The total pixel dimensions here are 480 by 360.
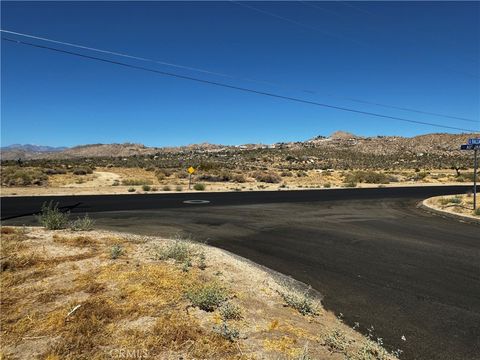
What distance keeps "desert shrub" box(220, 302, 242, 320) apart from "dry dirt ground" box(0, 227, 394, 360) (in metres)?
0.01

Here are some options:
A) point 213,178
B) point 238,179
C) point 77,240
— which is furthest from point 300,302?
point 213,178

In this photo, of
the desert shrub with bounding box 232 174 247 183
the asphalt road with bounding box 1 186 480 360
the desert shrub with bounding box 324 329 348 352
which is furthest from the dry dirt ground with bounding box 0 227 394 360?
the desert shrub with bounding box 232 174 247 183

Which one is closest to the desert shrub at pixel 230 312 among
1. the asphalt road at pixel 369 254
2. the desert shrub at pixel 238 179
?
the asphalt road at pixel 369 254

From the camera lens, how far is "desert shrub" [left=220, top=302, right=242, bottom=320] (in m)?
5.30

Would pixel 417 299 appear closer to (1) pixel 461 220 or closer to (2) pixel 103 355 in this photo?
(2) pixel 103 355

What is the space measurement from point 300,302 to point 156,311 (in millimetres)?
2142

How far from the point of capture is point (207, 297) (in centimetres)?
566

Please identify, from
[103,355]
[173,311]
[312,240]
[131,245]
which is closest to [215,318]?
[173,311]

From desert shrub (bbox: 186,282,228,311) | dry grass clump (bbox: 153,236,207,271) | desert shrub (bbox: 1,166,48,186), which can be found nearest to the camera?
desert shrub (bbox: 186,282,228,311)

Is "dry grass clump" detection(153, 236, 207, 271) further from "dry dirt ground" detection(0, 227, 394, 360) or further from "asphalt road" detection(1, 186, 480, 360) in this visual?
"asphalt road" detection(1, 186, 480, 360)

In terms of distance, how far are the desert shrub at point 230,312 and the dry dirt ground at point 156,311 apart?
0.04ft

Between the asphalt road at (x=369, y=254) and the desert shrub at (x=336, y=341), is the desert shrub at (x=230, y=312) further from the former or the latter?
the asphalt road at (x=369, y=254)

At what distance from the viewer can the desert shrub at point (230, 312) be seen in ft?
17.4

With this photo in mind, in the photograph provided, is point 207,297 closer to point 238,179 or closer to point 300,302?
point 300,302
